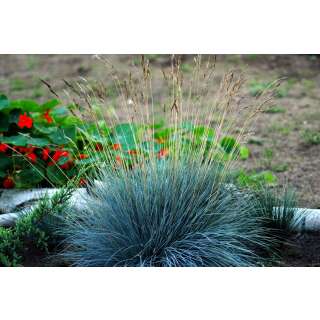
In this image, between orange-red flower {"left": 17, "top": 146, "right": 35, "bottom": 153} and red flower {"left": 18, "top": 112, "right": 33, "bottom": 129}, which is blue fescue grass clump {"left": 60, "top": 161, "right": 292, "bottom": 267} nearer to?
orange-red flower {"left": 17, "top": 146, "right": 35, "bottom": 153}

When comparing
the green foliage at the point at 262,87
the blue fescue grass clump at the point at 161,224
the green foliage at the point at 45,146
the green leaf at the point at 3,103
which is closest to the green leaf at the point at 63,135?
the green foliage at the point at 45,146

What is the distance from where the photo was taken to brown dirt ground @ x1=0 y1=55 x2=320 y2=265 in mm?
5393

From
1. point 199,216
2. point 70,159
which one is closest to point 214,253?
point 199,216

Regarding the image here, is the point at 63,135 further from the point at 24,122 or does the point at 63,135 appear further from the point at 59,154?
the point at 24,122

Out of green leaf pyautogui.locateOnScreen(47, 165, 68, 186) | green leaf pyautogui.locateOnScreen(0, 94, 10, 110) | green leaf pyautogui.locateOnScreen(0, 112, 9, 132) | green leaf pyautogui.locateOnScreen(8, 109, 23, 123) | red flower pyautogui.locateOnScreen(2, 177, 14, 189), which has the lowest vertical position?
red flower pyautogui.locateOnScreen(2, 177, 14, 189)

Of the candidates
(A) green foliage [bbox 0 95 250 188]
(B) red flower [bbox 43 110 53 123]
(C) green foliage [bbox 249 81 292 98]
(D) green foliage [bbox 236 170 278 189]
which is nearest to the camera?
(D) green foliage [bbox 236 170 278 189]

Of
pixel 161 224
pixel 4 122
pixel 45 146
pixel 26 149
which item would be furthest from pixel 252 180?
pixel 4 122

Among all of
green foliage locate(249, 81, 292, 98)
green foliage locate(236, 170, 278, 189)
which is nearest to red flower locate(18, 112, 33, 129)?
green foliage locate(236, 170, 278, 189)

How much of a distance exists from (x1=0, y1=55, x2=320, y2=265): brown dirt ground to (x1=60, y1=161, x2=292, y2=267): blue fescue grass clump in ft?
1.58

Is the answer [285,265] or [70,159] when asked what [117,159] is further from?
[285,265]

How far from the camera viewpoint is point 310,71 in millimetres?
8555

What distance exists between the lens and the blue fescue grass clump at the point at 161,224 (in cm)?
343

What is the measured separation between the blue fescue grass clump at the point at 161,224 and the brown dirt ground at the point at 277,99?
48 centimetres

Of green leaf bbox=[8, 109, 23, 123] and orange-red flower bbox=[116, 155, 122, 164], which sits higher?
green leaf bbox=[8, 109, 23, 123]
